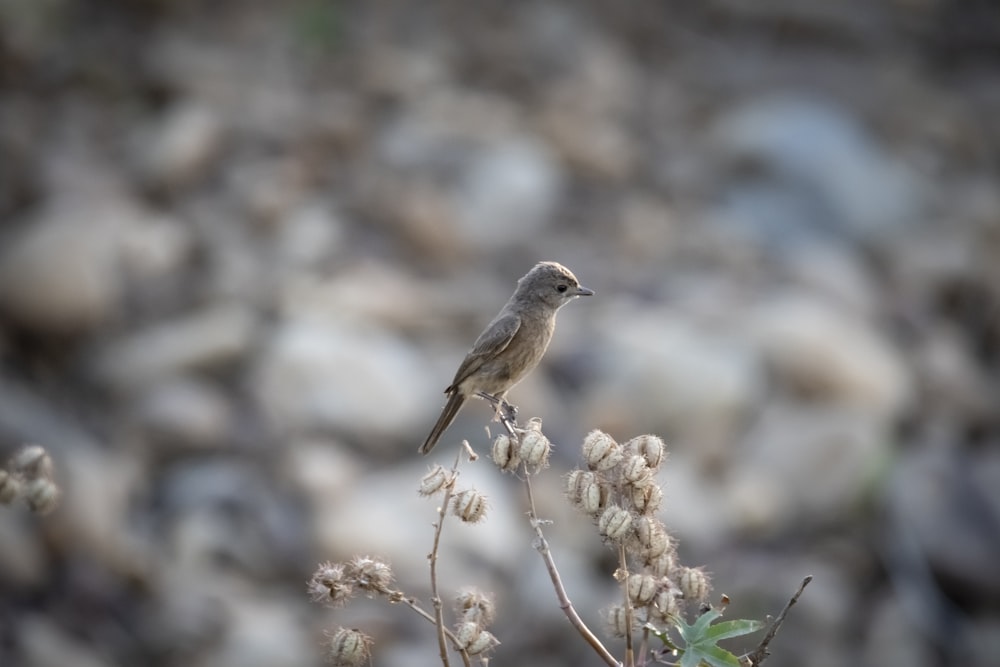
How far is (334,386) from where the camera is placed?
9211 millimetres

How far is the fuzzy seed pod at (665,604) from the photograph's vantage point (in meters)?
2.73

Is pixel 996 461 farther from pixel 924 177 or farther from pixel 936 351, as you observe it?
pixel 924 177

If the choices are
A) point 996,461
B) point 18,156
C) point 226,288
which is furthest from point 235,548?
point 996,461

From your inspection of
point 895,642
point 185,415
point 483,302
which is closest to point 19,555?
point 185,415

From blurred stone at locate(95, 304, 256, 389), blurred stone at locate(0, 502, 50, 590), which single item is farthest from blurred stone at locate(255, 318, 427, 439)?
blurred stone at locate(0, 502, 50, 590)

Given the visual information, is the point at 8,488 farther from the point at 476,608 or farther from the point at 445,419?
the point at 445,419

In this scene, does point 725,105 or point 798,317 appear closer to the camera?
point 798,317

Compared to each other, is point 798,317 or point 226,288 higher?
point 226,288

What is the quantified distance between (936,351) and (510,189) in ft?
15.4

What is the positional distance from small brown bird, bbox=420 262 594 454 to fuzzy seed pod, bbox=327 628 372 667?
1.67m

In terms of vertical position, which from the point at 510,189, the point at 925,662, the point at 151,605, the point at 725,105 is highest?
the point at 725,105

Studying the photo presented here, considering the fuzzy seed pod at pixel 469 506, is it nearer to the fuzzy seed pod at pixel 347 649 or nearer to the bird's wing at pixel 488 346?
the fuzzy seed pod at pixel 347 649

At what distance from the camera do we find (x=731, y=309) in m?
11.0

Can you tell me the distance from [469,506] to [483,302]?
7909 millimetres
